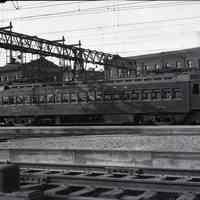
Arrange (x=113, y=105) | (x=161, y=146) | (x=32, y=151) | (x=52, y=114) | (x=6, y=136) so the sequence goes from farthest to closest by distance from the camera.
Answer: (x=52, y=114), (x=113, y=105), (x=6, y=136), (x=161, y=146), (x=32, y=151)

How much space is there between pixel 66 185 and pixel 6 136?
41.1 feet

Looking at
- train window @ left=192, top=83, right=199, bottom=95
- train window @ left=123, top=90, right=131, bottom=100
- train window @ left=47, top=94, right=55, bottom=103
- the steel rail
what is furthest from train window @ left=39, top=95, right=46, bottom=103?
the steel rail

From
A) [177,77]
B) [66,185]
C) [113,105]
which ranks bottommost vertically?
[66,185]

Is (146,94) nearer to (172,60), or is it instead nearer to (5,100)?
(5,100)

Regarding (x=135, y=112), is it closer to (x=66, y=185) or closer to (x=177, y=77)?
(x=177, y=77)

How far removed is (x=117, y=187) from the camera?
6.52 meters

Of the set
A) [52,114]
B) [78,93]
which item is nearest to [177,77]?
[78,93]

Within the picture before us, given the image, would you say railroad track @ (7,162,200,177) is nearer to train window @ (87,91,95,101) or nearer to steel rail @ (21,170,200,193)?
steel rail @ (21,170,200,193)

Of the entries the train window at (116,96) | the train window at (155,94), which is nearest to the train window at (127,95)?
the train window at (116,96)

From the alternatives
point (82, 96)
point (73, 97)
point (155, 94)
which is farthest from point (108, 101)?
point (155, 94)

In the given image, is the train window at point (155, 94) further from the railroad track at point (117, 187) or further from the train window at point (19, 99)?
the railroad track at point (117, 187)

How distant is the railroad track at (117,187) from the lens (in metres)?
5.88

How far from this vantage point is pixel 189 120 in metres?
23.9

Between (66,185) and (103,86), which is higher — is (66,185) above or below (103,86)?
below
